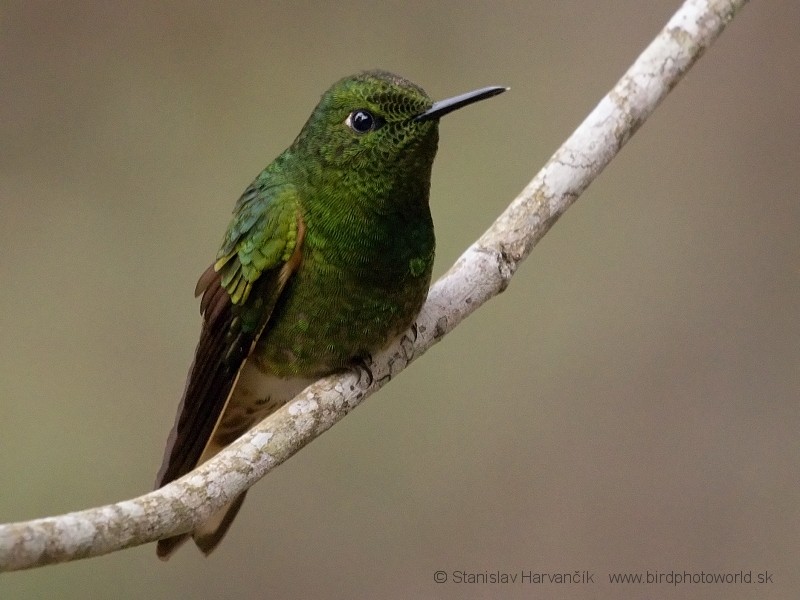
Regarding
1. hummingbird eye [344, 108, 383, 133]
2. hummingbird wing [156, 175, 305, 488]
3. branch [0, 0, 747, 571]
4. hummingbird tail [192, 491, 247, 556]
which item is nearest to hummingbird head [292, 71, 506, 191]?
hummingbird eye [344, 108, 383, 133]

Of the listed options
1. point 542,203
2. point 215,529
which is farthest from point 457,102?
point 215,529

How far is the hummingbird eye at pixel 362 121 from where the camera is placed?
2184 millimetres

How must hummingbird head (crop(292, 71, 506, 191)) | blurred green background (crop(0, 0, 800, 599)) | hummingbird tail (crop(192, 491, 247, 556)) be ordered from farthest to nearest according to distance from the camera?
blurred green background (crop(0, 0, 800, 599)) < hummingbird tail (crop(192, 491, 247, 556)) < hummingbird head (crop(292, 71, 506, 191))

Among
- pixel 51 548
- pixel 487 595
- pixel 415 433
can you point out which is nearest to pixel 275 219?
pixel 51 548

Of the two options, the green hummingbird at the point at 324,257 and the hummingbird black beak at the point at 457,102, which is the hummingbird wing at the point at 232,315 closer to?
the green hummingbird at the point at 324,257

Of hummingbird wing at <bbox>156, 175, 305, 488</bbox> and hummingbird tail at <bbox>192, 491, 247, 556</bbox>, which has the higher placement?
hummingbird wing at <bbox>156, 175, 305, 488</bbox>

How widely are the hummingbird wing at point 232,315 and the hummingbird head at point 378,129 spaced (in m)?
0.16

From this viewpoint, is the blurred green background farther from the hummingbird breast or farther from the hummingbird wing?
the hummingbird breast

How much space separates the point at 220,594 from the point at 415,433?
0.86m

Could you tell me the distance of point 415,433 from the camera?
3521 millimetres

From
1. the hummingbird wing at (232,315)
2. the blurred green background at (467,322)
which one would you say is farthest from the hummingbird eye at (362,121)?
the blurred green background at (467,322)

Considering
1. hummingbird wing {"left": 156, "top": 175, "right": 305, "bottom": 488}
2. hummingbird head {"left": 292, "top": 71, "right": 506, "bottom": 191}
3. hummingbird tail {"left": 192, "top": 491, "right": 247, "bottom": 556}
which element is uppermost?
hummingbird head {"left": 292, "top": 71, "right": 506, "bottom": 191}

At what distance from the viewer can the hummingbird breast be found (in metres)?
2.24

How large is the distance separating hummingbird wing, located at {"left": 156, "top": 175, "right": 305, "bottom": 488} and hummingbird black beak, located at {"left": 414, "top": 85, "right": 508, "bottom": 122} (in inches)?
15.0
